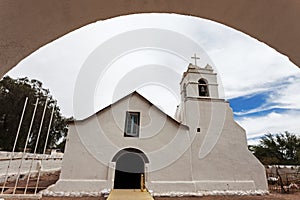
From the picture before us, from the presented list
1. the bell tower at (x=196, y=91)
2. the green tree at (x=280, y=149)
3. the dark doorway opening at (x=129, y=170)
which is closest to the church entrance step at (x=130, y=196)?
the dark doorway opening at (x=129, y=170)

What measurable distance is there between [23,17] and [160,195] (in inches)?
364

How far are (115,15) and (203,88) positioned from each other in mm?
12006

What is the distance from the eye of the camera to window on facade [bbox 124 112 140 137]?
32.4 ft

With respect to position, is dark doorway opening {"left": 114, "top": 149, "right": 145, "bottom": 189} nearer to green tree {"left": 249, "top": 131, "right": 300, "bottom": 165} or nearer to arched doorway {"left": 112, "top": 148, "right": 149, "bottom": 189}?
arched doorway {"left": 112, "top": 148, "right": 149, "bottom": 189}

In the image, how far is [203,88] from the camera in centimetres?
1236

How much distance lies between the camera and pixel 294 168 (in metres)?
15.4

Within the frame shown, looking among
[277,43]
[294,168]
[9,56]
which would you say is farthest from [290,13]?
[294,168]

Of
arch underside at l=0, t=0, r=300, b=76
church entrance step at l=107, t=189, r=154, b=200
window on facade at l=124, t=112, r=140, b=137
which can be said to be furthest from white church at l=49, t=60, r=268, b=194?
arch underside at l=0, t=0, r=300, b=76

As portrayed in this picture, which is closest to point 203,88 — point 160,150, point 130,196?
point 160,150

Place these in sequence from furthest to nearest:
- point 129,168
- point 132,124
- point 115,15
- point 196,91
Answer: point 196,91 < point 129,168 < point 132,124 < point 115,15

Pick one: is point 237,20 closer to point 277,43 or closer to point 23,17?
point 277,43

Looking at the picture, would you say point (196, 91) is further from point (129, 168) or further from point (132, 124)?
point (129, 168)

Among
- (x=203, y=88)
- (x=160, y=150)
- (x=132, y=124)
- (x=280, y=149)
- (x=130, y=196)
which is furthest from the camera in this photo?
(x=280, y=149)

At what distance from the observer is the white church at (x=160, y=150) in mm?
8891
